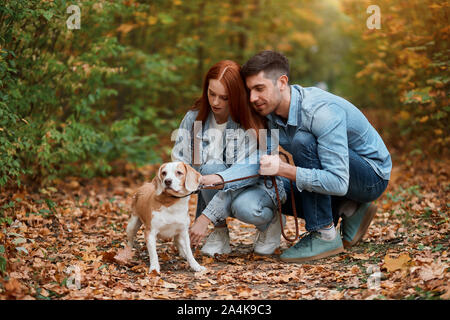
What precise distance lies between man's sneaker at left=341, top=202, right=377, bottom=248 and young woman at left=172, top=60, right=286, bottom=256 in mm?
634

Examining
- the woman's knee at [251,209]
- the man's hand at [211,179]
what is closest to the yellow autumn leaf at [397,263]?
the woman's knee at [251,209]

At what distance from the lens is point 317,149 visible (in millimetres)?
3803

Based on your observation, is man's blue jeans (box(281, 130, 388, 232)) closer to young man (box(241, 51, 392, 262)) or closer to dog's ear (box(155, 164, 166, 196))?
young man (box(241, 51, 392, 262))

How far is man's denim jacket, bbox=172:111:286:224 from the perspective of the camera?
3.93 m

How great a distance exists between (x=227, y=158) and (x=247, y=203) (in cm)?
49

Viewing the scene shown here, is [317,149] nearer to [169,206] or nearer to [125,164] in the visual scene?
[169,206]

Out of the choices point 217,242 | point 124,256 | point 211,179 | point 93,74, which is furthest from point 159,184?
point 93,74

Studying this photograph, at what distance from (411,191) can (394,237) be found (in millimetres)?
1955

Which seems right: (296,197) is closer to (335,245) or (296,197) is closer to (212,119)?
(335,245)

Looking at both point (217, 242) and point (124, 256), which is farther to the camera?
point (217, 242)

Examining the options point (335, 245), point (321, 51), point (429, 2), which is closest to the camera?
point (335, 245)

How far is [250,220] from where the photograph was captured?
3963 mm
